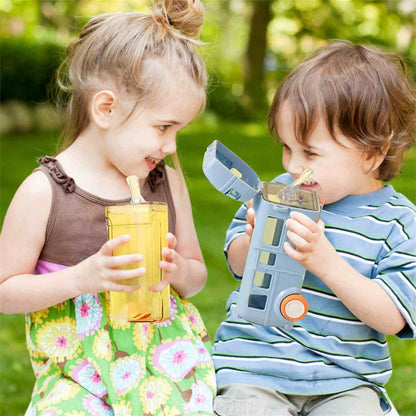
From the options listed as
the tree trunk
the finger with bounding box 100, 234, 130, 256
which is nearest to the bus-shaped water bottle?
the finger with bounding box 100, 234, 130, 256

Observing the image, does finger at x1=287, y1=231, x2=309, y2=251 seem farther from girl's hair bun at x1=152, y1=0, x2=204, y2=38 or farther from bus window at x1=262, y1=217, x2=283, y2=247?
girl's hair bun at x1=152, y1=0, x2=204, y2=38

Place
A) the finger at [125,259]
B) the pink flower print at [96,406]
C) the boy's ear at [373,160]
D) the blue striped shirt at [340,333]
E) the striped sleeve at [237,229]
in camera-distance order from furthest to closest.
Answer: the striped sleeve at [237,229] < the boy's ear at [373,160] < the blue striped shirt at [340,333] < the pink flower print at [96,406] < the finger at [125,259]

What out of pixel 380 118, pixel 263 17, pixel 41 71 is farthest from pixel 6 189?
pixel 263 17

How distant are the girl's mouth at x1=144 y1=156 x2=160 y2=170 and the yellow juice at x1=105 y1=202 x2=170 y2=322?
12.7 inches

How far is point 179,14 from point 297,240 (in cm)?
85

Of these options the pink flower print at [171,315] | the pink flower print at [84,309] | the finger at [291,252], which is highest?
the finger at [291,252]

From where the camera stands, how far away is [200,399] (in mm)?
1837

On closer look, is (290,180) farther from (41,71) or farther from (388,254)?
(41,71)

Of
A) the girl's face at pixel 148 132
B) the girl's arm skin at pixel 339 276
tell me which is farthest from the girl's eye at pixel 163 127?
the girl's arm skin at pixel 339 276

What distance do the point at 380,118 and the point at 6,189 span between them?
5731 mm

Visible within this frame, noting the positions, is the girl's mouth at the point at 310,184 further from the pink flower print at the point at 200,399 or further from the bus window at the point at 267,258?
the pink flower print at the point at 200,399

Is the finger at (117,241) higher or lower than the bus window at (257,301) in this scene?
higher

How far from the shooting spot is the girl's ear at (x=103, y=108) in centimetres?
194

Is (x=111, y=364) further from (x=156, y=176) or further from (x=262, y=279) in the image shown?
(x=156, y=176)
